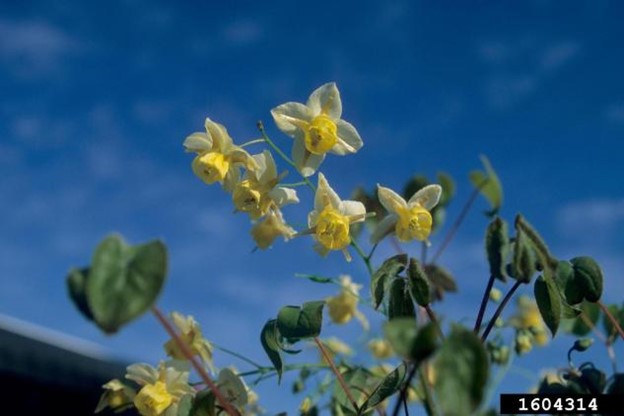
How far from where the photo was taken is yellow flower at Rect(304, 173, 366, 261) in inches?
47.8

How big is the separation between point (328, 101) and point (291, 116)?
0.06 m

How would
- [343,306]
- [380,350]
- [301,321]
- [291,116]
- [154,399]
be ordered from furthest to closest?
[380,350] < [343,306] < [291,116] < [154,399] < [301,321]

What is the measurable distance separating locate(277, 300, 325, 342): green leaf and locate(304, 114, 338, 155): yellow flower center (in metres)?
0.29

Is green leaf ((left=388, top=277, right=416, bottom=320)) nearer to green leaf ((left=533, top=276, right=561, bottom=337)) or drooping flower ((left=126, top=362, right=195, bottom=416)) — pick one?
green leaf ((left=533, top=276, right=561, bottom=337))

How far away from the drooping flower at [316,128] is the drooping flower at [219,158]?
0.09 m

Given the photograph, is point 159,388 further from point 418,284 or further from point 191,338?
point 418,284

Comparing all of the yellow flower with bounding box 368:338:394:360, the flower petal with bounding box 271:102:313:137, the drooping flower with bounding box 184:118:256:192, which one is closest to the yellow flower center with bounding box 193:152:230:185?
the drooping flower with bounding box 184:118:256:192

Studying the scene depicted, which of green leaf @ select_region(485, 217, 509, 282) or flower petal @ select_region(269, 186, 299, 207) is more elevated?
flower petal @ select_region(269, 186, 299, 207)

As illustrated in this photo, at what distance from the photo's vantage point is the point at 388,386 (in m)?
1.00

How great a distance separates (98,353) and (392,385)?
225 inches

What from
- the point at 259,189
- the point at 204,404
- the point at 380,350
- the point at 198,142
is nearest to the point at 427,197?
the point at 259,189

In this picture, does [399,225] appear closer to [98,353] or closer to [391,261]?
[391,261]

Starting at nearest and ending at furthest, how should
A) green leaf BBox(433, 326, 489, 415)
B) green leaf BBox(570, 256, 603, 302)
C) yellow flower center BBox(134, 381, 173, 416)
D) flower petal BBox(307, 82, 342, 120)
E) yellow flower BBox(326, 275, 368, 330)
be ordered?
green leaf BBox(433, 326, 489, 415), green leaf BBox(570, 256, 603, 302), yellow flower center BBox(134, 381, 173, 416), flower petal BBox(307, 82, 342, 120), yellow flower BBox(326, 275, 368, 330)

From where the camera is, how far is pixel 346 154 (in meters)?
1.33
